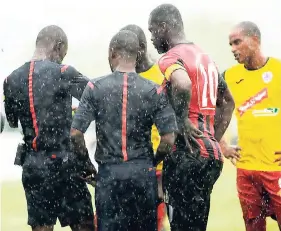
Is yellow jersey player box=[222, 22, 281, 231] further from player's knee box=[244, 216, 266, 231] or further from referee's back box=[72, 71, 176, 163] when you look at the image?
referee's back box=[72, 71, 176, 163]

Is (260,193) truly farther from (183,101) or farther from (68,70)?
(68,70)

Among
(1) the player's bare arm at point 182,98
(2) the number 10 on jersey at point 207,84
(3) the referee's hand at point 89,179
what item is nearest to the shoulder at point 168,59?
(1) the player's bare arm at point 182,98

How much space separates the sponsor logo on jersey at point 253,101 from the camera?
20.4 feet

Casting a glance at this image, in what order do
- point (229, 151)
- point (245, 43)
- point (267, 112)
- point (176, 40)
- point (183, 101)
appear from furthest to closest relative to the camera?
point (245, 43)
point (267, 112)
point (229, 151)
point (176, 40)
point (183, 101)

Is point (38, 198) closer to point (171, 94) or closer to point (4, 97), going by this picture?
point (4, 97)

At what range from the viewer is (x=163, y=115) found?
4668 mm

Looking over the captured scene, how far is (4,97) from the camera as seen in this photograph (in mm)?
5379

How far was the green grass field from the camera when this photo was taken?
8.29m

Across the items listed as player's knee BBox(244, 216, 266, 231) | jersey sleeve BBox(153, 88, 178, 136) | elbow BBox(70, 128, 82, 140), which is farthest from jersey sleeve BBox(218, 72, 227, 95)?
player's knee BBox(244, 216, 266, 231)

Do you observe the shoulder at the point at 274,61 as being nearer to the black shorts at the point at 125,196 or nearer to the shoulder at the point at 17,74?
the black shorts at the point at 125,196

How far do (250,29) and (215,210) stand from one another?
3862 millimetres

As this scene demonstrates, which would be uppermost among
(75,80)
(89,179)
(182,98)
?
(75,80)

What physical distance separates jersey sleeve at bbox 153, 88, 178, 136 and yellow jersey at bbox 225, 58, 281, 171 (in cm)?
172

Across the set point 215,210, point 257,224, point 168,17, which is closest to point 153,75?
point 168,17
